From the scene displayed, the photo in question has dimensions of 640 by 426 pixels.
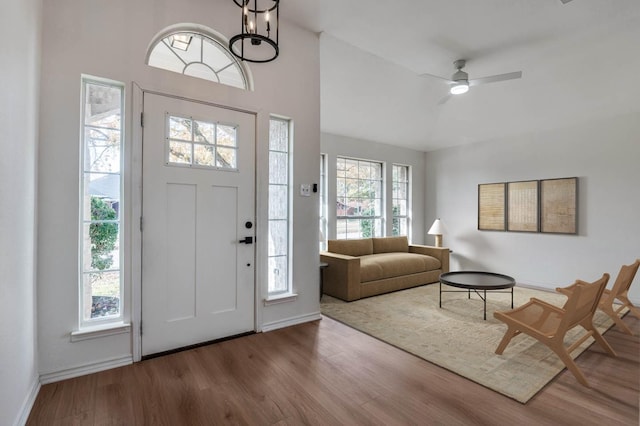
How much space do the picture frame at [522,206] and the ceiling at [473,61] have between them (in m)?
0.93

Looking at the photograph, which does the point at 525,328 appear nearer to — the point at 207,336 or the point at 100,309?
the point at 207,336

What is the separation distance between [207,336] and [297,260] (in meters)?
1.13

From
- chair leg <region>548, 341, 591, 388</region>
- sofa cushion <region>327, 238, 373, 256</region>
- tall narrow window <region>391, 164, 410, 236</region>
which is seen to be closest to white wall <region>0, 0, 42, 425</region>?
chair leg <region>548, 341, 591, 388</region>

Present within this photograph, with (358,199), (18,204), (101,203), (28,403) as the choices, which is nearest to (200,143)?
(101,203)

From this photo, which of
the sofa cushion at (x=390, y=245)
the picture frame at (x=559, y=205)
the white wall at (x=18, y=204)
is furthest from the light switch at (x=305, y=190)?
the picture frame at (x=559, y=205)

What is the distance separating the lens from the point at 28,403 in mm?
1861

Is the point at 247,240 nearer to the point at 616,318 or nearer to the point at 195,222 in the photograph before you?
the point at 195,222

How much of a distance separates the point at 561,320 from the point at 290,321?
234cm

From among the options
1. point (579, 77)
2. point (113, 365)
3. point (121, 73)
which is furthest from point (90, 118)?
point (579, 77)

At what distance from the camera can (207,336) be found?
9.29ft

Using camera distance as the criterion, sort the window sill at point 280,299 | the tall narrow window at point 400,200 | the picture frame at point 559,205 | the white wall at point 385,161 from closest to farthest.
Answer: the window sill at point 280,299 < the picture frame at point 559,205 < the white wall at point 385,161 < the tall narrow window at point 400,200

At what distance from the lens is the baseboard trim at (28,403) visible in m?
1.73

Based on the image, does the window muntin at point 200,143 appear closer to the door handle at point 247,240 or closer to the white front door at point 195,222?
the white front door at point 195,222

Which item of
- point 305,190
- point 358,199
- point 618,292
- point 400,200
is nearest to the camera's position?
point 618,292
